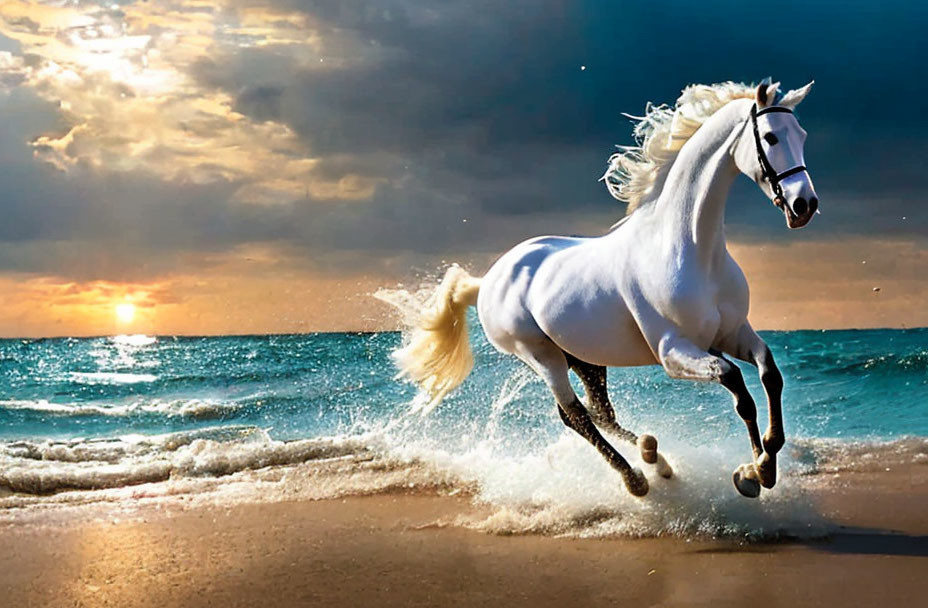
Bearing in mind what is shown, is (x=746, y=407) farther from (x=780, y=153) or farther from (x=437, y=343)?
(x=437, y=343)

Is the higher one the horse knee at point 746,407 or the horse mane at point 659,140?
the horse mane at point 659,140

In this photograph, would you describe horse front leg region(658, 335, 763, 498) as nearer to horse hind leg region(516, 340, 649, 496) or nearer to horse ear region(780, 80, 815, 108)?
horse hind leg region(516, 340, 649, 496)

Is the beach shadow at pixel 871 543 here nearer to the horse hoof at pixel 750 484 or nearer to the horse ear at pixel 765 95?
the horse hoof at pixel 750 484

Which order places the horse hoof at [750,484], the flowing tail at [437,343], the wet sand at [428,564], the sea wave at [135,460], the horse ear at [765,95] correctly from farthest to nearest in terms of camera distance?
the sea wave at [135,460]
the flowing tail at [437,343]
the horse hoof at [750,484]
the horse ear at [765,95]
the wet sand at [428,564]

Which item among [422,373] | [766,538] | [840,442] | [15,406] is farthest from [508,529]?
[15,406]

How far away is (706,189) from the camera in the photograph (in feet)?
13.9

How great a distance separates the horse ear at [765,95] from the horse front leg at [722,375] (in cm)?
111

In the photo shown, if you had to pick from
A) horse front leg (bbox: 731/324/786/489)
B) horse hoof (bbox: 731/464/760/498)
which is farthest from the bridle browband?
horse hoof (bbox: 731/464/760/498)

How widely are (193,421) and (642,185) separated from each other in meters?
10.6

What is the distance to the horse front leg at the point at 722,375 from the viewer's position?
13.5 feet

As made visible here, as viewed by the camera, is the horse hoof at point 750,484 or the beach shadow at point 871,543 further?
the horse hoof at point 750,484

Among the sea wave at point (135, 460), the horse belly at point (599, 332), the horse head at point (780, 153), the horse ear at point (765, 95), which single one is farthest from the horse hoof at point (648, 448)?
the sea wave at point (135, 460)

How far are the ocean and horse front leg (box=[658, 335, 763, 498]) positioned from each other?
243 mm

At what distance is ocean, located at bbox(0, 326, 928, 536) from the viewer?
15.4ft
